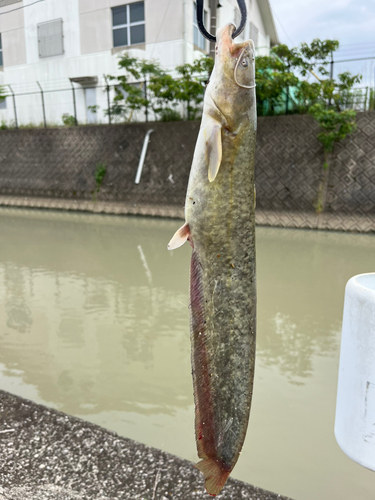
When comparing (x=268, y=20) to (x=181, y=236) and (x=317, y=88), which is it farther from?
(x=181, y=236)

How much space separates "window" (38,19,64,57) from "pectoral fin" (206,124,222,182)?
670 inches

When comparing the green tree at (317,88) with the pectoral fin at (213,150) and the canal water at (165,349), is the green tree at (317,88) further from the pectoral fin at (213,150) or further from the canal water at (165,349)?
the pectoral fin at (213,150)

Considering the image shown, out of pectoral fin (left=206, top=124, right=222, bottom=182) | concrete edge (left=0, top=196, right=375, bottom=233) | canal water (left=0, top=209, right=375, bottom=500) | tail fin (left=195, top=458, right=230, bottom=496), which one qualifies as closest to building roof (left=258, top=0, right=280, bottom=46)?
concrete edge (left=0, top=196, right=375, bottom=233)

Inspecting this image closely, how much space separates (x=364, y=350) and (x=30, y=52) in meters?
18.5

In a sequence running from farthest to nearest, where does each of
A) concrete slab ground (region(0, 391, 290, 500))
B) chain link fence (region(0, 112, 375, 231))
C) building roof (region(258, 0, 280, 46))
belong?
building roof (region(258, 0, 280, 46)) < chain link fence (region(0, 112, 375, 231)) < concrete slab ground (region(0, 391, 290, 500))

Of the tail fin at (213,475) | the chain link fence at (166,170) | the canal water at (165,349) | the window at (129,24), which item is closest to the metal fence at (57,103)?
the chain link fence at (166,170)

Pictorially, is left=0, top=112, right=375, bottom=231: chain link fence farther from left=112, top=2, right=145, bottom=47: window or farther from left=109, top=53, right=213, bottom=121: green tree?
left=112, top=2, right=145, bottom=47: window

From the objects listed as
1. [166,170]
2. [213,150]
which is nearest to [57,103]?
[166,170]

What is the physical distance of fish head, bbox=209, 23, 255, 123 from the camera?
0.85 metres

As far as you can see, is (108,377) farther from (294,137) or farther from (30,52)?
(30,52)

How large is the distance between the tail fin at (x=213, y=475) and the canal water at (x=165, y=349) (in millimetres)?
1557

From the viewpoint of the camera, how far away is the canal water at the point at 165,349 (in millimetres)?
2557

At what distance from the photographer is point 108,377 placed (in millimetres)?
3426

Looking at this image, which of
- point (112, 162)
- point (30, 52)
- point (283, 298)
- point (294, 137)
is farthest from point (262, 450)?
point (30, 52)
